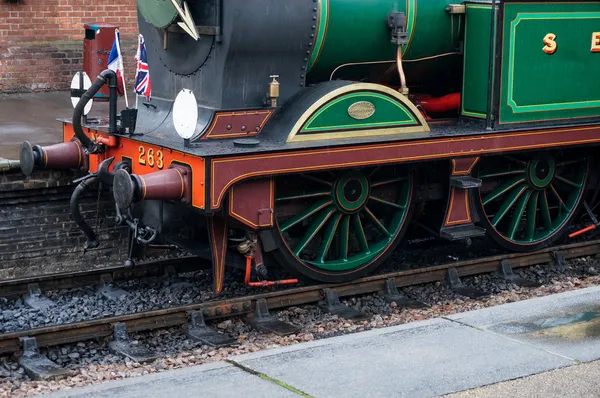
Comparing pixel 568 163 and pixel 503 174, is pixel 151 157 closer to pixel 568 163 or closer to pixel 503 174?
pixel 503 174

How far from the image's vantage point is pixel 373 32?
7.20 m

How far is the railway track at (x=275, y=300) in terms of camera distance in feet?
19.4

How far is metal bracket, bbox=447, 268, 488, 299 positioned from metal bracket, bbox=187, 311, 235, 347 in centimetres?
196

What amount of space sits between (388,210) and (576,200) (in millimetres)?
1822

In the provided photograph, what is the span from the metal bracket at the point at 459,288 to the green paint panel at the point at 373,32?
166cm

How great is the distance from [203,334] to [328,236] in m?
1.40

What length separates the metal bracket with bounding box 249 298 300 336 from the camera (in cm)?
634

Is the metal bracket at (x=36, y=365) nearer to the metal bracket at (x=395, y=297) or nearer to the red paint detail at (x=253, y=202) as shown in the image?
the red paint detail at (x=253, y=202)

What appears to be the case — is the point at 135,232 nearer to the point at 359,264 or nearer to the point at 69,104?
the point at 359,264

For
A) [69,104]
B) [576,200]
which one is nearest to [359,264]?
[576,200]

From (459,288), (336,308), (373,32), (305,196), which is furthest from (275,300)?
(373,32)

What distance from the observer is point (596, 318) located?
6133 mm

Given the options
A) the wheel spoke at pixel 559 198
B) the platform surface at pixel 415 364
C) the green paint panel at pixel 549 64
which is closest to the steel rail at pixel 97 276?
the platform surface at pixel 415 364

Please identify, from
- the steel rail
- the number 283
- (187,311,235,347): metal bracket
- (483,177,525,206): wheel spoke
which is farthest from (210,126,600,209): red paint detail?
the steel rail
